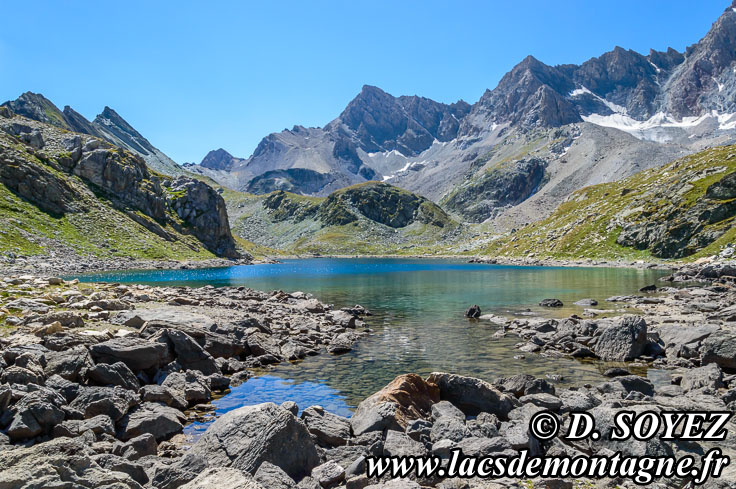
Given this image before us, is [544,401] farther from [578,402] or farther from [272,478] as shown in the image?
[272,478]

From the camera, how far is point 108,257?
10744cm

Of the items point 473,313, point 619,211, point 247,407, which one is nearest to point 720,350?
point 473,313

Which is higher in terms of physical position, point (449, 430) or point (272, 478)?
point (272, 478)

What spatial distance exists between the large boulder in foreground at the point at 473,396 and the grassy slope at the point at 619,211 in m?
111

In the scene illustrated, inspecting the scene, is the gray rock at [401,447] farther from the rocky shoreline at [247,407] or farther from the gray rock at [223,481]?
the gray rock at [223,481]

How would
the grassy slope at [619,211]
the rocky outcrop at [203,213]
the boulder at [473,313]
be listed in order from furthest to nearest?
the rocky outcrop at [203,213] → the grassy slope at [619,211] → the boulder at [473,313]

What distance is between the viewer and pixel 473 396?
1761cm

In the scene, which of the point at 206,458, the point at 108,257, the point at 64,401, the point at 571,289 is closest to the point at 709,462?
the point at 206,458

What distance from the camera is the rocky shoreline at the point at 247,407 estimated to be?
34.3 ft

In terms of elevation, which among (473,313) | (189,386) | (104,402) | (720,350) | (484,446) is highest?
(720,350)

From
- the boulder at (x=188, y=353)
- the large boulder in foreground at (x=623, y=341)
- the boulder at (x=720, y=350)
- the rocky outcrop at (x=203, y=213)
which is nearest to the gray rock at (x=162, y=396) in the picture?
the boulder at (x=188, y=353)

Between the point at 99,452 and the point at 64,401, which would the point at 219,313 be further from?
the point at 99,452

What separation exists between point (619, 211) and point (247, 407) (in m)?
164

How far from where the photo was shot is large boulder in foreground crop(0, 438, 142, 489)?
25.6 ft
